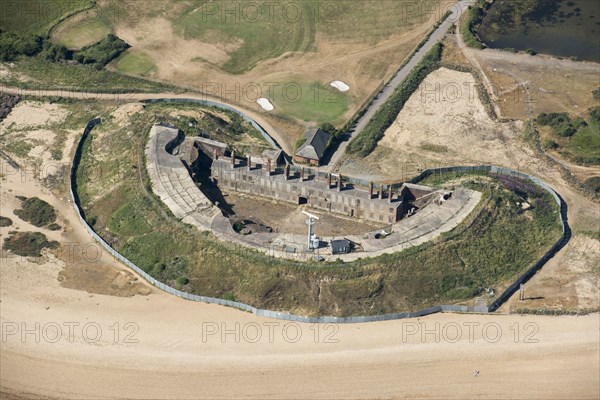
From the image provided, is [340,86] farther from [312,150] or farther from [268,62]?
[312,150]

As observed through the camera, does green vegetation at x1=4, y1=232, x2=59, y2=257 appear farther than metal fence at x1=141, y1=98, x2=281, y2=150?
No

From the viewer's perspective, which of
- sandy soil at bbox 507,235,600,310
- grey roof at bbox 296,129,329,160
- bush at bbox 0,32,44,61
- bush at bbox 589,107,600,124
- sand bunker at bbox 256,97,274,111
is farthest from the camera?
bush at bbox 0,32,44,61

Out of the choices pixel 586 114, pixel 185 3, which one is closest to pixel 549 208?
pixel 586 114

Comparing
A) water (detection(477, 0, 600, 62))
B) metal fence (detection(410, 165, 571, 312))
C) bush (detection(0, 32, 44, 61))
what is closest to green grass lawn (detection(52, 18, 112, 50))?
bush (detection(0, 32, 44, 61))

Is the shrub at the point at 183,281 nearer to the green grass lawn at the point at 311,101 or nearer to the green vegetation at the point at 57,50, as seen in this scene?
the green grass lawn at the point at 311,101

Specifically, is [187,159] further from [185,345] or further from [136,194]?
[185,345]

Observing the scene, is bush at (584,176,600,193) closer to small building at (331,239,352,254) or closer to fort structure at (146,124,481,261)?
fort structure at (146,124,481,261)

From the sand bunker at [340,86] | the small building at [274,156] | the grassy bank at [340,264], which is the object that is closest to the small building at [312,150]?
the small building at [274,156]
